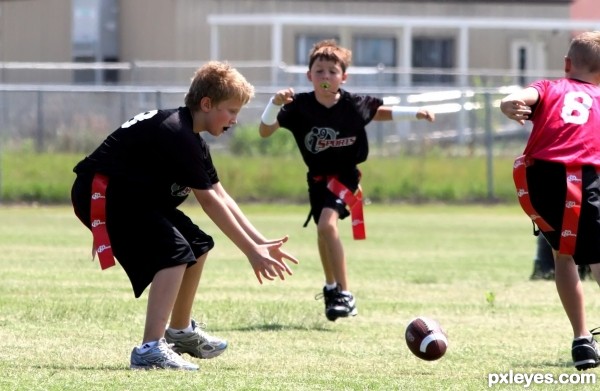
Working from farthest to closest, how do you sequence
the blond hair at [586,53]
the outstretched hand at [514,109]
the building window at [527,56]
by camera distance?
1. the building window at [527,56]
2. the blond hair at [586,53]
3. the outstretched hand at [514,109]

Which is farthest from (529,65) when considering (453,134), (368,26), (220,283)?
(220,283)

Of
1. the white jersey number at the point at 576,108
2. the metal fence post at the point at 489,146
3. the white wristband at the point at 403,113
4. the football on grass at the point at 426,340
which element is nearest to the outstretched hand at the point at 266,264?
the football on grass at the point at 426,340

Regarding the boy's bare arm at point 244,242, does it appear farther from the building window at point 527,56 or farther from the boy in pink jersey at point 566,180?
the building window at point 527,56

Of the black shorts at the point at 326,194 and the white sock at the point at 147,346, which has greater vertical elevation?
the black shorts at the point at 326,194

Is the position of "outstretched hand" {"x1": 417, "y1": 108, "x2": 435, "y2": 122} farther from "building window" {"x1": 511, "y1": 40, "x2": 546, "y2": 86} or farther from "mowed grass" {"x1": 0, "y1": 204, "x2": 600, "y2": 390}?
"building window" {"x1": 511, "y1": 40, "x2": 546, "y2": 86}

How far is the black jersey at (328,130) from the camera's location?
31.2 ft

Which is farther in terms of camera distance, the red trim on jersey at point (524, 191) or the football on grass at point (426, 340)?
the red trim on jersey at point (524, 191)

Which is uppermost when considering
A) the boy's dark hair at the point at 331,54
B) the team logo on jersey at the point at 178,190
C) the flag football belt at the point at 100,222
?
the boy's dark hair at the point at 331,54

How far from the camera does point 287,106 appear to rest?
31.4 feet

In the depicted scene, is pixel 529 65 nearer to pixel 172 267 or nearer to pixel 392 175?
pixel 392 175

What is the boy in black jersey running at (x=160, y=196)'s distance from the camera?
6.64m

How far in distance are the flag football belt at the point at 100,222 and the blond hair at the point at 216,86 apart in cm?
64

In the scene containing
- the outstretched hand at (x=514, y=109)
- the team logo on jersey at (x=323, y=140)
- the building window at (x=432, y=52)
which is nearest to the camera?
the outstretched hand at (x=514, y=109)

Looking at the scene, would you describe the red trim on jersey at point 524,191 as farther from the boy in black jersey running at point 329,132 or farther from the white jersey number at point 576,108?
the boy in black jersey running at point 329,132
